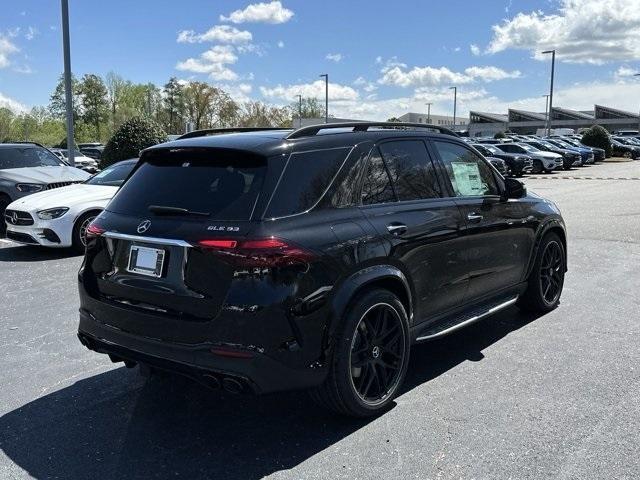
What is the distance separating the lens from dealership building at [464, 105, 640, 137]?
113938mm

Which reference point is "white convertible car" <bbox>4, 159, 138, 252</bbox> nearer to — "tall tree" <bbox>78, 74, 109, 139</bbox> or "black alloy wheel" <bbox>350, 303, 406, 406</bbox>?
"black alloy wheel" <bbox>350, 303, 406, 406</bbox>

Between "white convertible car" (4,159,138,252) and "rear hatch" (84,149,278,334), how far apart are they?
5578mm

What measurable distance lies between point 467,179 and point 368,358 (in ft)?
6.20

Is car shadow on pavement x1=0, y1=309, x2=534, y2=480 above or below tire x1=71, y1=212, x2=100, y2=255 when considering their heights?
below

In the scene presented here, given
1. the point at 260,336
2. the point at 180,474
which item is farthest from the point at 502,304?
the point at 180,474

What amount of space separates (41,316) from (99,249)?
264cm

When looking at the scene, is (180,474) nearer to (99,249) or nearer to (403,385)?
(99,249)

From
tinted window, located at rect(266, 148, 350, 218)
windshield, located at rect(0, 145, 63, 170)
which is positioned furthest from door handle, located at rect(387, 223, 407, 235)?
windshield, located at rect(0, 145, 63, 170)

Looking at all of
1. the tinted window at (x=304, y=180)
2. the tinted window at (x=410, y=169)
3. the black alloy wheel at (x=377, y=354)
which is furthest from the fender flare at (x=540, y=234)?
the tinted window at (x=304, y=180)

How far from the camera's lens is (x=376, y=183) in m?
3.91

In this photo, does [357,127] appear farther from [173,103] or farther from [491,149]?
[173,103]

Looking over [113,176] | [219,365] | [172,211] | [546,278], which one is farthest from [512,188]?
[113,176]

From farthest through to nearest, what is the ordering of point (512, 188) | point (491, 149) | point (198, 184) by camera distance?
point (491, 149)
point (512, 188)
point (198, 184)

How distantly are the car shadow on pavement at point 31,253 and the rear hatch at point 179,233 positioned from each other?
5.87 metres
